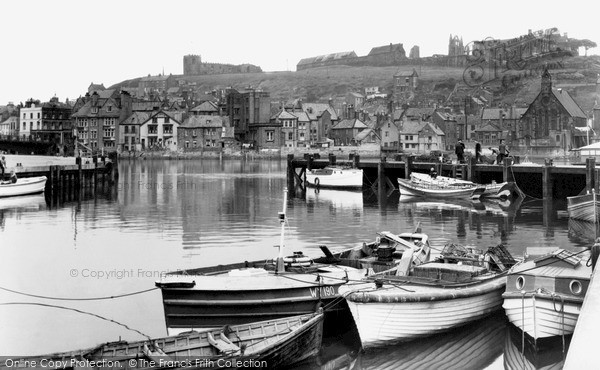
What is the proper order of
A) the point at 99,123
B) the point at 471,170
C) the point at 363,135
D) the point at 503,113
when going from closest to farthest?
the point at 471,170
the point at 503,113
the point at 363,135
the point at 99,123

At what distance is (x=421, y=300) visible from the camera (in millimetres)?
19328

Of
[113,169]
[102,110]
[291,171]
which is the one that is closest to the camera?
[291,171]

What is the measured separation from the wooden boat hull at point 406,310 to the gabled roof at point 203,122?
151 meters

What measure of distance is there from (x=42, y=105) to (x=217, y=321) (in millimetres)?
168400

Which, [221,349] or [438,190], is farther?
[438,190]

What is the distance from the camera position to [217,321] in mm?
19203

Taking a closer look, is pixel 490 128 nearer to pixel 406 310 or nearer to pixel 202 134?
pixel 202 134

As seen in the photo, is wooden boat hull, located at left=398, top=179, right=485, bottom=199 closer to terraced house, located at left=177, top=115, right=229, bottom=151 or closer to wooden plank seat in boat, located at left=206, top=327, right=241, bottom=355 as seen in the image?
wooden plank seat in boat, located at left=206, top=327, right=241, bottom=355

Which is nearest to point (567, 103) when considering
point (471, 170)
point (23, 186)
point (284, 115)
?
point (284, 115)

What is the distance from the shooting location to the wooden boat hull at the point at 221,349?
1530 centimetres

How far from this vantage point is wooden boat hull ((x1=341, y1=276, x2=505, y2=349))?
19.0m

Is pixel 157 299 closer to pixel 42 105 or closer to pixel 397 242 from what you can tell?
pixel 397 242

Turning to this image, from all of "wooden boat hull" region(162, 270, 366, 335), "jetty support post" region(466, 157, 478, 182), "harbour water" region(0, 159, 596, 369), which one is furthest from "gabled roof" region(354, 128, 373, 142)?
"wooden boat hull" region(162, 270, 366, 335)

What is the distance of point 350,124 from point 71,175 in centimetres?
10190
